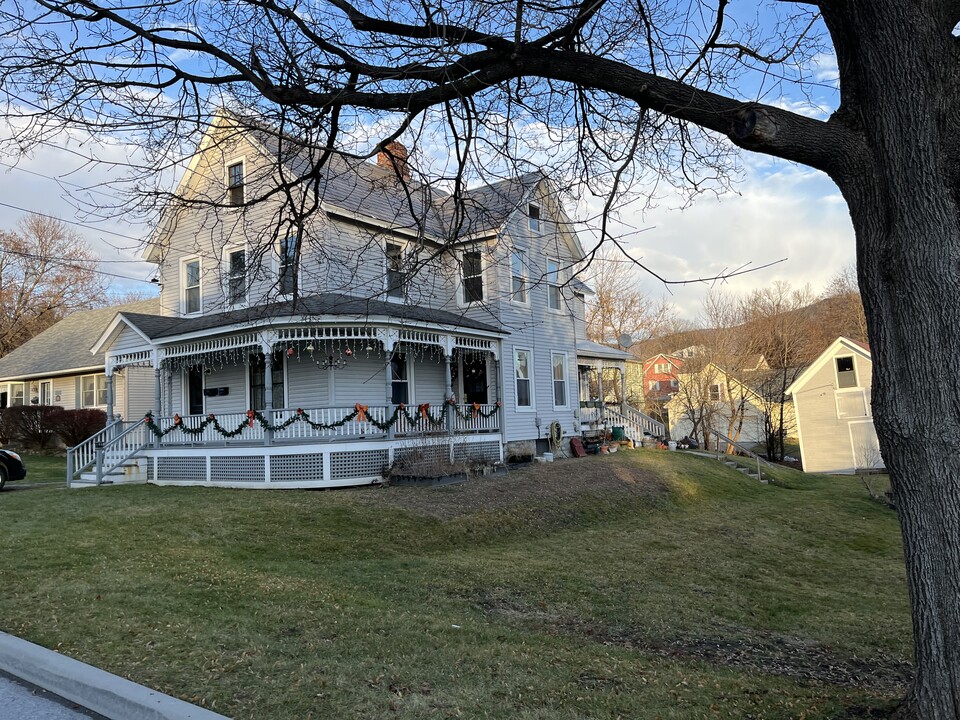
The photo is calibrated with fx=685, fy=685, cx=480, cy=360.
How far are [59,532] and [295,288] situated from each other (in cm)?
668

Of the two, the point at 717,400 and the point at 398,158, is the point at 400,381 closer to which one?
the point at 398,158

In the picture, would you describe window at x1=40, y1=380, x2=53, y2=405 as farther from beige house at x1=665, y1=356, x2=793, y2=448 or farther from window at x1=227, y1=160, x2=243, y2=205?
beige house at x1=665, y1=356, x2=793, y2=448

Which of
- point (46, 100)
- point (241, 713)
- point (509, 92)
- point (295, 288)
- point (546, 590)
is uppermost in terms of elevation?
point (509, 92)

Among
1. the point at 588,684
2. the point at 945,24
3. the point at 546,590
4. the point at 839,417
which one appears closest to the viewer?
the point at 945,24

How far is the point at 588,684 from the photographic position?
5.11 metres

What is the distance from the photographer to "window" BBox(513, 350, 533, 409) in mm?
21094

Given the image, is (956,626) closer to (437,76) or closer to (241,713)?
(241,713)

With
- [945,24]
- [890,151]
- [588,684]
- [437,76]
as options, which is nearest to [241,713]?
[588,684]

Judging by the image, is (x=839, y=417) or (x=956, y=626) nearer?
(x=956, y=626)

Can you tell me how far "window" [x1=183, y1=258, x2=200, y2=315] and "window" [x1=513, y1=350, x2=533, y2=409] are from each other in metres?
9.42

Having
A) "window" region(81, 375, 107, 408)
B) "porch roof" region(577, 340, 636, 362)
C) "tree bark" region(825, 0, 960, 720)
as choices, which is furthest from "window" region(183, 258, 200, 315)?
"tree bark" region(825, 0, 960, 720)

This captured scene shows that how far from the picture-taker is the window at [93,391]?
27438mm

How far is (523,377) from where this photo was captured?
70.2 ft

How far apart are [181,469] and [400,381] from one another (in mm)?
5843
